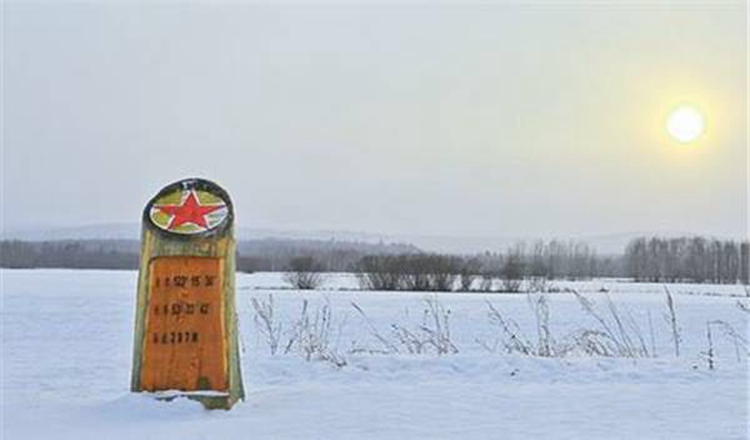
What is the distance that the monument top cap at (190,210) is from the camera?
21.2ft

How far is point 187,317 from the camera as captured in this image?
6.31 metres

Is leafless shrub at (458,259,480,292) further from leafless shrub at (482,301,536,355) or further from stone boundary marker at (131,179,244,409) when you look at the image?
stone boundary marker at (131,179,244,409)

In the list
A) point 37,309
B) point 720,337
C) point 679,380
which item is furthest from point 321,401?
point 37,309

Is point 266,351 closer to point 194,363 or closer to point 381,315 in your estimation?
point 194,363

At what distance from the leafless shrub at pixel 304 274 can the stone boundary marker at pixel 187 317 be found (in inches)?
1520

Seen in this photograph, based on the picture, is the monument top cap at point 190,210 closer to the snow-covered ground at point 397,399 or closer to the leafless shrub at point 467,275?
the snow-covered ground at point 397,399

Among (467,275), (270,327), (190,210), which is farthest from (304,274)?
(190,210)

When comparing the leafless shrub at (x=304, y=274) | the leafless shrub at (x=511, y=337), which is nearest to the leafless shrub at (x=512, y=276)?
the leafless shrub at (x=304, y=274)

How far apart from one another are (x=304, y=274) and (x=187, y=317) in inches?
1637

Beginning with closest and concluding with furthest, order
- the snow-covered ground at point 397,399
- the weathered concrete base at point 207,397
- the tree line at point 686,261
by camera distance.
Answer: the snow-covered ground at point 397,399
the weathered concrete base at point 207,397
the tree line at point 686,261

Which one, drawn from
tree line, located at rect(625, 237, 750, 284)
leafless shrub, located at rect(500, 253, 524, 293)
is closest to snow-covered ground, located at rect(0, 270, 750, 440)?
leafless shrub, located at rect(500, 253, 524, 293)

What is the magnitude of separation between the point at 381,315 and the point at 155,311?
52.7ft

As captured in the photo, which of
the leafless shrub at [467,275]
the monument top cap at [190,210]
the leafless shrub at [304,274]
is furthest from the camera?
the leafless shrub at [304,274]

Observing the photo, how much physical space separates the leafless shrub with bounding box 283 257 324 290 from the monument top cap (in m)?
38.3
